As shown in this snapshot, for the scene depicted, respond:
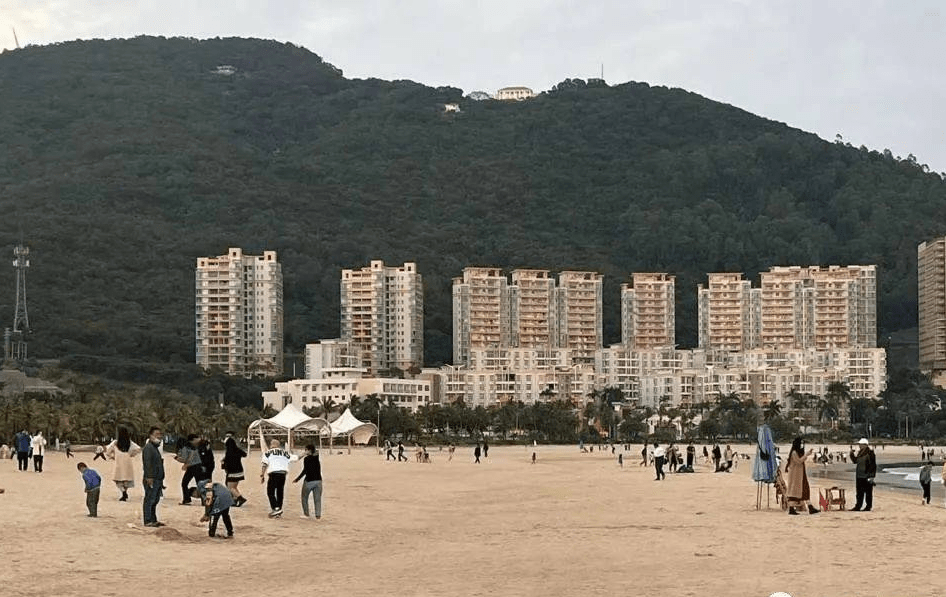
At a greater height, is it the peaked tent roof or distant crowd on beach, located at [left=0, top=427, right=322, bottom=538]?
distant crowd on beach, located at [left=0, top=427, right=322, bottom=538]

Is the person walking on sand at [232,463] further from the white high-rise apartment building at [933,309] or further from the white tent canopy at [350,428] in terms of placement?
the white high-rise apartment building at [933,309]

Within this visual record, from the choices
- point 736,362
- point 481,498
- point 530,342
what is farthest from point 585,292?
point 481,498

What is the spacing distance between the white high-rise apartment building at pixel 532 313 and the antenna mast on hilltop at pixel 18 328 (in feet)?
179

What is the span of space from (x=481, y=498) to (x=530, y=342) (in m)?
131

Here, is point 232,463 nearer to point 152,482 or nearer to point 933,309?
point 152,482

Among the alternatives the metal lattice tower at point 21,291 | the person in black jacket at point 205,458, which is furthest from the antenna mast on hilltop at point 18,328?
the person in black jacket at point 205,458

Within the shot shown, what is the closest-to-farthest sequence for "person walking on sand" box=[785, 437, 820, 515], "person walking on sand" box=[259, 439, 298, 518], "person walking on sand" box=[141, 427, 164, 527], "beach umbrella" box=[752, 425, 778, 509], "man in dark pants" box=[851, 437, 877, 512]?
"person walking on sand" box=[141, 427, 164, 527] → "person walking on sand" box=[259, 439, 298, 518] → "person walking on sand" box=[785, 437, 820, 515] → "man in dark pants" box=[851, 437, 877, 512] → "beach umbrella" box=[752, 425, 778, 509]

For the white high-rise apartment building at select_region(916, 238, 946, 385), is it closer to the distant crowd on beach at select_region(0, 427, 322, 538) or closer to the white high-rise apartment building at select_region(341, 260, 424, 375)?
the white high-rise apartment building at select_region(341, 260, 424, 375)

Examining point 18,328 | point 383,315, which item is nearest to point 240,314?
point 383,315

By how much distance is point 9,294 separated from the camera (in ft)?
493

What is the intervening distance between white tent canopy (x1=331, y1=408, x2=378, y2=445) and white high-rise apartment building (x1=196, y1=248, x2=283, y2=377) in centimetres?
5893

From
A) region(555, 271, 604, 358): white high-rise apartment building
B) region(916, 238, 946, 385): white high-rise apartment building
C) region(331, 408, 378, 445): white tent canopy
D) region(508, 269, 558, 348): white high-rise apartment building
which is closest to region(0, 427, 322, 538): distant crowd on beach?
region(331, 408, 378, 445): white tent canopy

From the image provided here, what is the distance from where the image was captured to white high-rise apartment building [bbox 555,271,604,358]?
546 feet

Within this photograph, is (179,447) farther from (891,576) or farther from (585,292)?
(585,292)
